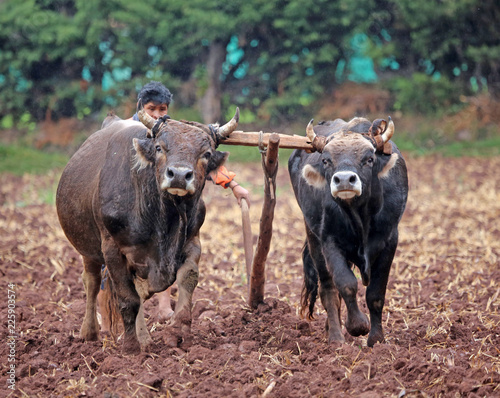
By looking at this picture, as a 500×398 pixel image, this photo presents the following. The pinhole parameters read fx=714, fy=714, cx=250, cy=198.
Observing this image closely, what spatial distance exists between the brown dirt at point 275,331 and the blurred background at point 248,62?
38.0 feet

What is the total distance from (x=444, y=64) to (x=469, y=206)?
11.7 meters

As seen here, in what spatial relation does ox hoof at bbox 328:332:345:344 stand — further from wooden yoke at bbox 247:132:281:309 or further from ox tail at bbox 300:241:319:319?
wooden yoke at bbox 247:132:281:309

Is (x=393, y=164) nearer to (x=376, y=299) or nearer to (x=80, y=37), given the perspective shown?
(x=376, y=299)

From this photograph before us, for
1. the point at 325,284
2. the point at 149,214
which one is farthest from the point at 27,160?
the point at 149,214

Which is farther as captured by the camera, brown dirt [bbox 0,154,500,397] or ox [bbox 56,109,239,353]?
ox [bbox 56,109,239,353]

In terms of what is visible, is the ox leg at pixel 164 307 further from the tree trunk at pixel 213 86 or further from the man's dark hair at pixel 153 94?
the tree trunk at pixel 213 86

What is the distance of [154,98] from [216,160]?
5.12ft

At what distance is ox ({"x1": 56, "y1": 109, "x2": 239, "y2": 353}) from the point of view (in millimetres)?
5094

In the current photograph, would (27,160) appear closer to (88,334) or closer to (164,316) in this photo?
(164,316)

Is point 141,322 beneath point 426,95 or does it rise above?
beneath

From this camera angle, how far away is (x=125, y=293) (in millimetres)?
5398

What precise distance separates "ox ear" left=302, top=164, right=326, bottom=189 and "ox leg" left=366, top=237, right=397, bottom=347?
0.73 metres

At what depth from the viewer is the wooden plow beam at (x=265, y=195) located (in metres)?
5.77

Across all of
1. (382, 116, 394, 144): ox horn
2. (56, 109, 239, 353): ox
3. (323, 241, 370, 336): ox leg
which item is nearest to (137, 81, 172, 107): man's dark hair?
(56, 109, 239, 353): ox
